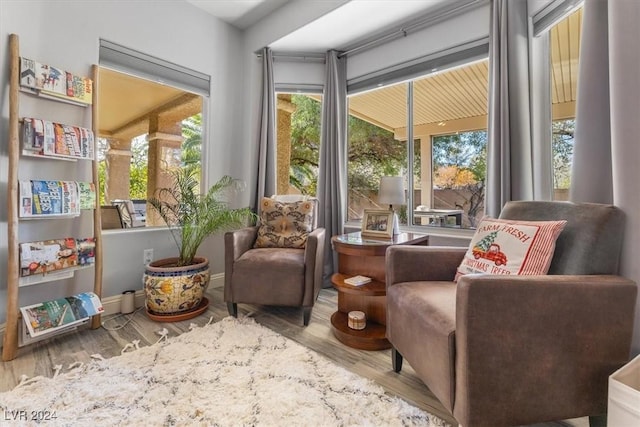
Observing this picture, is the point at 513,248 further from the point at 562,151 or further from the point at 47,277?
the point at 47,277

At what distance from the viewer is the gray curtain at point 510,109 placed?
1908 millimetres

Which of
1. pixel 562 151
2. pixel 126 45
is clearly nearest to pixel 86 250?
pixel 126 45

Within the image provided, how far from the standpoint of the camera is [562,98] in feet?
6.48

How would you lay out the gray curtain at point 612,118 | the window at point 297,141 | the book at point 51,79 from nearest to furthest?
the gray curtain at point 612,118, the book at point 51,79, the window at point 297,141

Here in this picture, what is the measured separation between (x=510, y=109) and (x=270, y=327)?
86.9 inches

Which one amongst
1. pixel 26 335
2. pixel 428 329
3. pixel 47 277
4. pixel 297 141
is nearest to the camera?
pixel 428 329

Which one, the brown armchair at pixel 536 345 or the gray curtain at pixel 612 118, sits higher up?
the gray curtain at pixel 612 118

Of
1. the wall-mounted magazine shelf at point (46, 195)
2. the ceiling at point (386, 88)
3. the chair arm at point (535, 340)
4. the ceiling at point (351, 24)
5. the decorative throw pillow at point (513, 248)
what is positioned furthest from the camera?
the ceiling at point (351, 24)

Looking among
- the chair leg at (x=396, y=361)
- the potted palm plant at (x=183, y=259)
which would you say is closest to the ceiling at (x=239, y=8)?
the potted palm plant at (x=183, y=259)

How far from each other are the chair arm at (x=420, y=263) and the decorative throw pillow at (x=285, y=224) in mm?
1048

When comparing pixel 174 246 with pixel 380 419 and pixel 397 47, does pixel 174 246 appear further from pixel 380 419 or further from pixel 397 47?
pixel 397 47

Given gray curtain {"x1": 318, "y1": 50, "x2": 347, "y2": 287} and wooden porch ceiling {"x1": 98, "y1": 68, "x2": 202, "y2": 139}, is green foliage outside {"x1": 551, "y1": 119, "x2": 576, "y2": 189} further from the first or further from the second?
wooden porch ceiling {"x1": 98, "y1": 68, "x2": 202, "y2": 139}

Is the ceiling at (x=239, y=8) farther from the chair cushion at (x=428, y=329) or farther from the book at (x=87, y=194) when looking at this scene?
the chair cushion at (x=428, y=329)

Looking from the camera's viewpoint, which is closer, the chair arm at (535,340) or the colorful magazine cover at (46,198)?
the chair arm at (535,340)
